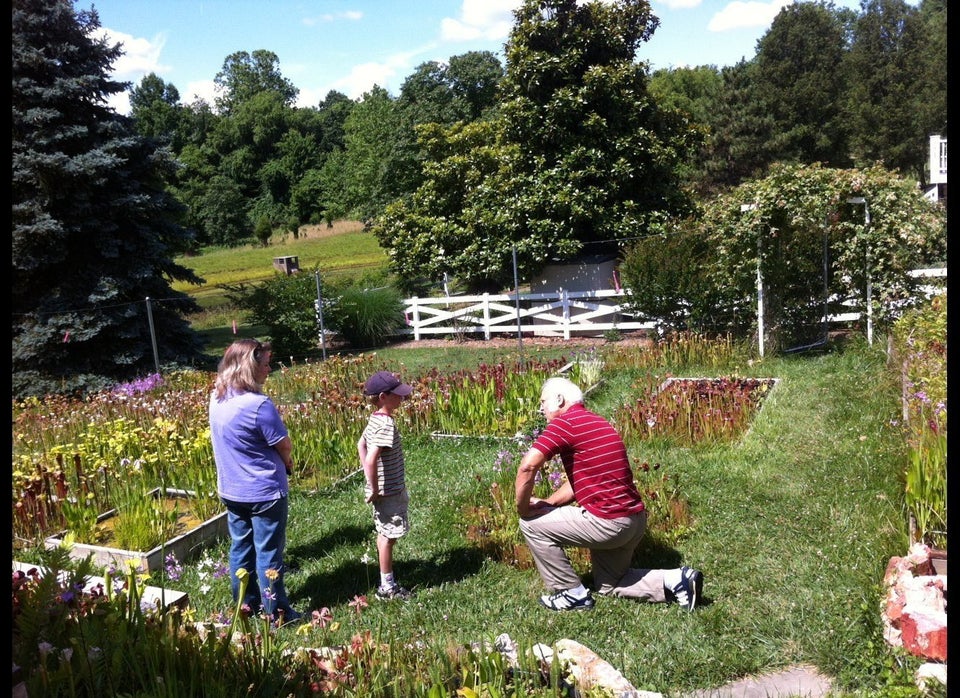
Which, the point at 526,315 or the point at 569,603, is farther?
the point at 526,315

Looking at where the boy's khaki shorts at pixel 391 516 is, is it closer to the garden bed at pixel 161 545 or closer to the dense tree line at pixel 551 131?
the garden bed at pixel 161 545

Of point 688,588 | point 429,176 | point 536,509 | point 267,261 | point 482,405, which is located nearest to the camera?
point 688,588

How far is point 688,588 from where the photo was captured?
4387 millimetres

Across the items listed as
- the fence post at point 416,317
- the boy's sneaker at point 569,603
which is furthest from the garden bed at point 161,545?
the fence post at point 416,317

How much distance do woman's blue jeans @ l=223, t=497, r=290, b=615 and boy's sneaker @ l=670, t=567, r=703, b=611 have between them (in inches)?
84.6

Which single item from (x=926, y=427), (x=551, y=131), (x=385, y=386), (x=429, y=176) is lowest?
(x=926, y=427)

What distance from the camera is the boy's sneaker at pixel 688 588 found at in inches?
172

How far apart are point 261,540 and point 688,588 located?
7.68 ft

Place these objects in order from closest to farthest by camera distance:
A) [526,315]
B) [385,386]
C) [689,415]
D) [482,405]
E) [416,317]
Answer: [385,386] → [689,415] → [482,405] → [526,315] → [416,317]

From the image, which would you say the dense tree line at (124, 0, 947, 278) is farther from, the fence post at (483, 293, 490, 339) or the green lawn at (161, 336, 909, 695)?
the green lawn at (161, 336, 909, 695)

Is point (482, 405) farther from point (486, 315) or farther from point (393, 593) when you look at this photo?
point (486, 315)

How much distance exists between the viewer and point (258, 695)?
2.97 m

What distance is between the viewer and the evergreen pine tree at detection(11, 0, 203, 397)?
46.7 feet

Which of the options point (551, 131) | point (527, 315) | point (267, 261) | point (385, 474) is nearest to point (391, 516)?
point (385, 474)
